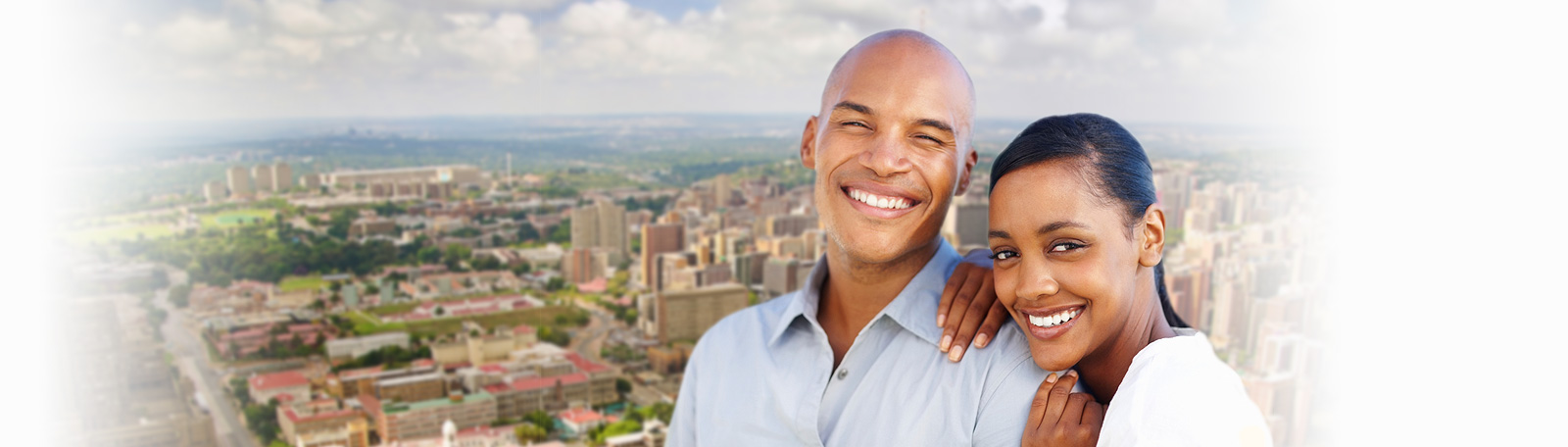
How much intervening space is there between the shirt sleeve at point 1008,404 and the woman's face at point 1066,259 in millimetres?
46

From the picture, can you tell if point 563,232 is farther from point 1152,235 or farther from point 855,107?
point 1152,235

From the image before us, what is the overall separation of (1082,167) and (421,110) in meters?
8.94

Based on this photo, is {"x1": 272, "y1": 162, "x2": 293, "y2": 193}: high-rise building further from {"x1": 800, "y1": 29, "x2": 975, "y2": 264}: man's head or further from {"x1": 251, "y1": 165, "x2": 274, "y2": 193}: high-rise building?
{"x1": 800, "y1": 29, "x2": 975, "y2": 264}: man's head

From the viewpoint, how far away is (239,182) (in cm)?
821

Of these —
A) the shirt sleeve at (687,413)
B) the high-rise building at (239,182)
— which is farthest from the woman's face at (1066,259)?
the high-rise building at (239,182)

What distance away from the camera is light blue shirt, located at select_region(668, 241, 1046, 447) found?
94 cm

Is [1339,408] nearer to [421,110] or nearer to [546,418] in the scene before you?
[546,418]

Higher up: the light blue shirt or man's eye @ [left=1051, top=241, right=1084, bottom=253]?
man's eye @ [left=1051, top=241, right=1084, bottom=253]

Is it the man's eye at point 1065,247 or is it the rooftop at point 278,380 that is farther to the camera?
the rooftop at point 278,380

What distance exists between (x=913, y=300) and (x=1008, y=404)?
189 millimetres

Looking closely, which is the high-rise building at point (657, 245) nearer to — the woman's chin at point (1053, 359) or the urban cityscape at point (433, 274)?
the urban cityscape at point (433, 274)

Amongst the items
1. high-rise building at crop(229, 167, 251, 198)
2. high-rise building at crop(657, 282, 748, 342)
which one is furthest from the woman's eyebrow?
high-rise building at crop(229, 167, 251, 198)

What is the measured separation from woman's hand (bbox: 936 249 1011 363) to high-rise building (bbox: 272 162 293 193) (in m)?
8.83

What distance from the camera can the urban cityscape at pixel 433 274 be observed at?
6.58m
